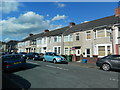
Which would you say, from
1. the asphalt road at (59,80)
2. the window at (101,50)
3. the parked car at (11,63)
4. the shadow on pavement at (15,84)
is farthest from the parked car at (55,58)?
the shadow on pavement at (15,84)

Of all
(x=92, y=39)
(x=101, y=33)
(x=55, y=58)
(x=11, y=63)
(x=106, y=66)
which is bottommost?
(x=106, y=66)

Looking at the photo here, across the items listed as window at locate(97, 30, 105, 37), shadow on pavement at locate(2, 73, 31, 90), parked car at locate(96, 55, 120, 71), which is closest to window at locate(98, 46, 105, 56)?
window at locate(97, 30, 105, 37)

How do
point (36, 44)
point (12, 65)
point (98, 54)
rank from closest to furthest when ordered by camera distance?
point (12, 65)
point (98, 54)
point (36, 44)

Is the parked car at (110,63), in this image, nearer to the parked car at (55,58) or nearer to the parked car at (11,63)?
the parked car at (55,58)

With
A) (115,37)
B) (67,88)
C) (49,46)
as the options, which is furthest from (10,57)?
(49,46)

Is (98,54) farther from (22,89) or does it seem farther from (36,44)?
(36,44)

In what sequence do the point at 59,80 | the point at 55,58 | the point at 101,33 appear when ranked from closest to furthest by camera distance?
the point at 59,80 → the point at 55,58 → the point at 101,33

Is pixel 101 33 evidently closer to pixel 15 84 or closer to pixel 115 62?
pixel 115 62

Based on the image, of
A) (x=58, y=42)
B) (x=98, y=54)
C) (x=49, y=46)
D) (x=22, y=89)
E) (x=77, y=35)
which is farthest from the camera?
(x=49, y=46)

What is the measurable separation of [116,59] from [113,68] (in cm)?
92

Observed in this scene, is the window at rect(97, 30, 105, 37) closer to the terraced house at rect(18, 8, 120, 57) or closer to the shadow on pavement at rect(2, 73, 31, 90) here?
the terraced house at rect(18, 8, 120, 57)

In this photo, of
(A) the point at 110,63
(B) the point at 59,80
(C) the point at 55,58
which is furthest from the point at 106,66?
(C) the point at 55,58

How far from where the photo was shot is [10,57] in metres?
10.5

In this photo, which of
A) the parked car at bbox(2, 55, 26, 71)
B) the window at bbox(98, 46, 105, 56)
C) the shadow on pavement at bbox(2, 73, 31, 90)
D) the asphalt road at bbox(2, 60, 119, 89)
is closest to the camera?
the shadow on pavement at bbox(2, 73, 31, 90)
